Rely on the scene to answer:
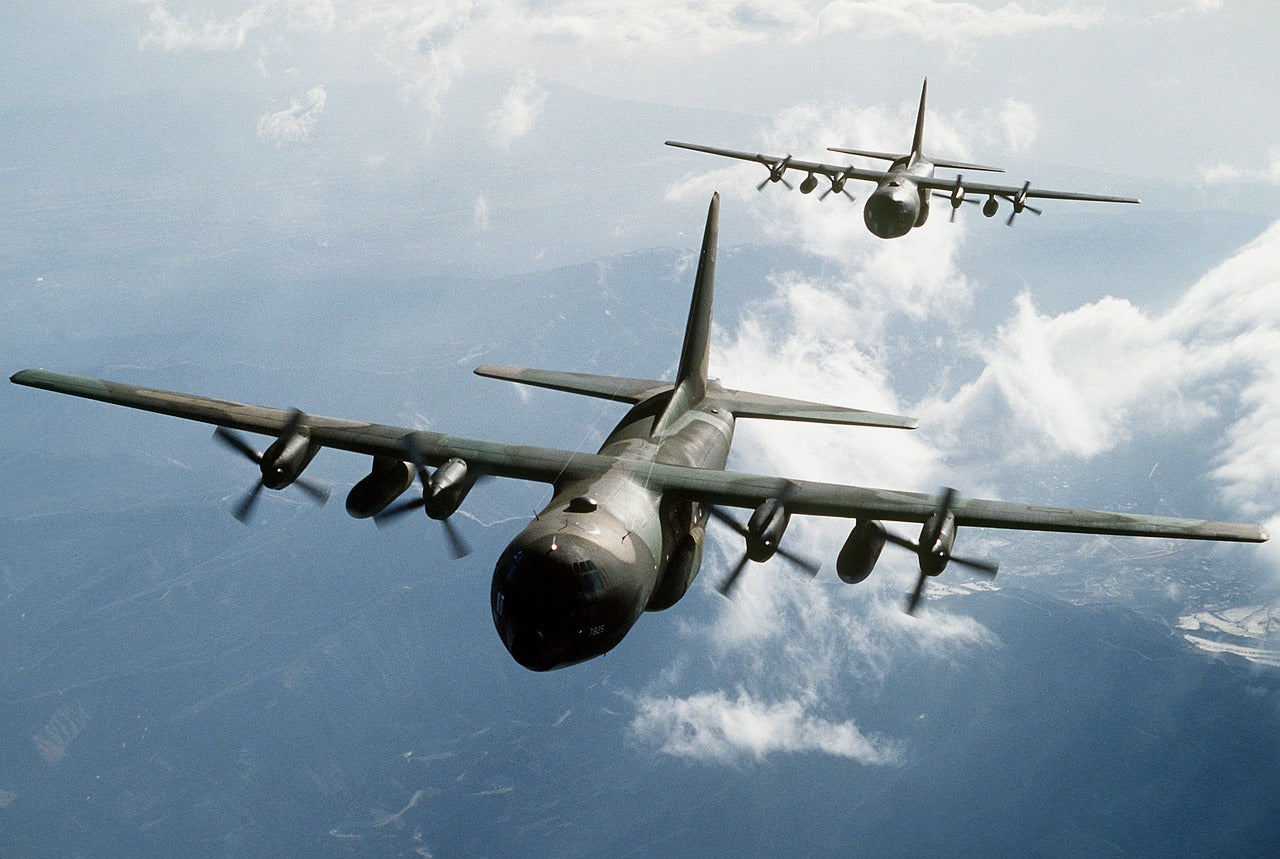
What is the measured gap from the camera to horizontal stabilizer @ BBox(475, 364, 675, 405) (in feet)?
133

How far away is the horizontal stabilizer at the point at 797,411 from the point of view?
36844 mm

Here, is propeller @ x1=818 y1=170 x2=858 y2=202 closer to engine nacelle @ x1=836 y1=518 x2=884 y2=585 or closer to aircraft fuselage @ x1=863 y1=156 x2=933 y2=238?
aircraft fuselage @ x1=863 y1=156 x2=933 y2=238

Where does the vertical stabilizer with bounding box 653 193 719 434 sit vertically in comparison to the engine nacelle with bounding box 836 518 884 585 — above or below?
Answer: above

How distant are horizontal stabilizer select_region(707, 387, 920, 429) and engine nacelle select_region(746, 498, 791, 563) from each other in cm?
1081

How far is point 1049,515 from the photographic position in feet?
89.1

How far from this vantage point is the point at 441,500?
27.2 meters

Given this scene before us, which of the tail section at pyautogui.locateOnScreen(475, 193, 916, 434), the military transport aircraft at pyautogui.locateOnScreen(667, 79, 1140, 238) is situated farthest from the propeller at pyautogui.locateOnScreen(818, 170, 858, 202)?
the tail section at pyautogui.locateOnScreen(475, 193, 916, 434)

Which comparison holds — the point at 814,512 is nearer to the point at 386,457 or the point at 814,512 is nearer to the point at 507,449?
the point at 507,449

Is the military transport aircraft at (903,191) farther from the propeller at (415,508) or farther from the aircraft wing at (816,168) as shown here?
the propeller at (415,508)

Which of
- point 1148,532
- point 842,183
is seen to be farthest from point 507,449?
Result: point 842,183

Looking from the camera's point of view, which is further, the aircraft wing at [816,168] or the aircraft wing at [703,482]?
the aircraft wing at [816,168]

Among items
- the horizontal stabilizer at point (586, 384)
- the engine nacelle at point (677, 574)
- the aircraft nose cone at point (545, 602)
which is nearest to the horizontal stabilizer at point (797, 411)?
the horizontal stabilizer at point (586, 384)

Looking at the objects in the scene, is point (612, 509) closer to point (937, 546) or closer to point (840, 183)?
point (937, 546)

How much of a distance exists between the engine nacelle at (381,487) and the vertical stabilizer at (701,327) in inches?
562
